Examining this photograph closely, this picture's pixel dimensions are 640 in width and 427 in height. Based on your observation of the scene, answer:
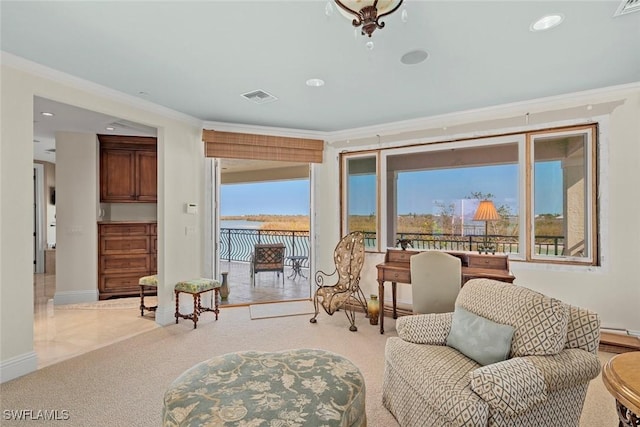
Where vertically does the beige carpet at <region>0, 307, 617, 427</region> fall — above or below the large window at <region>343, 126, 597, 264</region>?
below

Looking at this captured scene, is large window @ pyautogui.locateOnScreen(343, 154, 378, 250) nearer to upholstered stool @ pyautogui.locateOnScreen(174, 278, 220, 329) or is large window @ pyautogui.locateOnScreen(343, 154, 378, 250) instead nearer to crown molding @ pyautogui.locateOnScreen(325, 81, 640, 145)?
crown molding @ pyautogui.locateOnScreen(325, 81, 640, 145)

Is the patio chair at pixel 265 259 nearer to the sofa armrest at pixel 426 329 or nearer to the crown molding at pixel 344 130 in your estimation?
the crown molding at pixel 344 130

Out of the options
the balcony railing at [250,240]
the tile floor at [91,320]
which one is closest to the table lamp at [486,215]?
the tile floor at [91,320]

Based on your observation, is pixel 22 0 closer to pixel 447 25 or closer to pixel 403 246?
pixel 447 25

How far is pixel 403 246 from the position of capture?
445cm

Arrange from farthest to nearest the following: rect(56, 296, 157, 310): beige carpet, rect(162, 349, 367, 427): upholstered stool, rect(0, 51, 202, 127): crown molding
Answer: rect(56, 296, 157, 310): beige carpet, rect(0, 51, 202, 127): crown molding, rect(162, 349, 367, 427): upholstered stool

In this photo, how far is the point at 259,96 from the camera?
354 cm

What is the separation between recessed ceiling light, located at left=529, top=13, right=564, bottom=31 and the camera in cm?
212

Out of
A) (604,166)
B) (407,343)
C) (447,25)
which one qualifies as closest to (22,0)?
(447,25)

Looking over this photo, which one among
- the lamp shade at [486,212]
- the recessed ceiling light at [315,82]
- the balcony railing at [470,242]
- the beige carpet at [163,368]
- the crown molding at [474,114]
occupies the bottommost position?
the beige carpet at [163,368]

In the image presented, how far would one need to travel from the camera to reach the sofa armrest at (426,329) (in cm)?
223

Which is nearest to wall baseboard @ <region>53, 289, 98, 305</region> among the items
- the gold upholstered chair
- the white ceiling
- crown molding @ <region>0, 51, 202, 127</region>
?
crown molding @ <region>0, 51, 202, 127</region>

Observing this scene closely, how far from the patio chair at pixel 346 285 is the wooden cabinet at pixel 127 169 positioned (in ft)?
11.0

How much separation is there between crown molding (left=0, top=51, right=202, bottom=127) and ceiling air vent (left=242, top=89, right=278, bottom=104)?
1182mm
